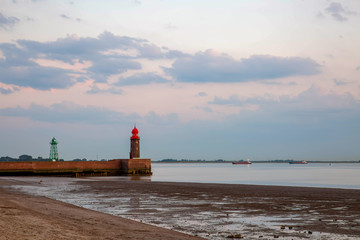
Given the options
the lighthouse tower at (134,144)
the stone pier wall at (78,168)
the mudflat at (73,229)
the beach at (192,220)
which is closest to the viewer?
the mudflat at (73,229)

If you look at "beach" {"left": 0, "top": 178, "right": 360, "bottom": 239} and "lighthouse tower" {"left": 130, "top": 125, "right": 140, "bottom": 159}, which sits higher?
"lighthouse tower" {"left": 130, "top": 125, "right": 140, "bottom": 159}

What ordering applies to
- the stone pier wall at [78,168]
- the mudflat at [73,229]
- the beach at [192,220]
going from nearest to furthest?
1. the mudflat at [73,229]
2. the beach at [192,220]
3. the stone pier wall at [78,168]

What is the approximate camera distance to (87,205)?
81.1 ft

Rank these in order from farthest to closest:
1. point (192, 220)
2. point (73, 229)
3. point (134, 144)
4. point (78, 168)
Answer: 1. point (134, 144)
2. point (78, 168)
3. point (192, 220)
4. point (73, 229)

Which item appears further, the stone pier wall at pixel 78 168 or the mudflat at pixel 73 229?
the stone pier wall at pixel 78 168

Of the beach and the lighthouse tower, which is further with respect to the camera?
the lighthouse tower

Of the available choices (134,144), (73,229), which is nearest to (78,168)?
(134,144)

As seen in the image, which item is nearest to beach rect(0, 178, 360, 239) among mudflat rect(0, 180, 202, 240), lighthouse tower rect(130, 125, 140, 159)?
mudflat rect(0, 180, 202, 240)

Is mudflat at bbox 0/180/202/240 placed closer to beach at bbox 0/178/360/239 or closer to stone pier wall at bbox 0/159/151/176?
beach at bbox 0/178/360/239

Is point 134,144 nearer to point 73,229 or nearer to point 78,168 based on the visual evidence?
point 78,168

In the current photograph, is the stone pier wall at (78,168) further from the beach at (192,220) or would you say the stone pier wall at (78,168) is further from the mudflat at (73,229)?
the mudflat at (73,229)

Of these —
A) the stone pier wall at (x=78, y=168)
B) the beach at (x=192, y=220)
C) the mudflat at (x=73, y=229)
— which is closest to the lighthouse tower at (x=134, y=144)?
the stone pier wall at (x=78, y=168)

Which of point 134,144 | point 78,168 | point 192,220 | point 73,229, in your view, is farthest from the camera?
point 134,144

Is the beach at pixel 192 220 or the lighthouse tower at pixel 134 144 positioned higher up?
the lighthouse tower at pixel 134 144
